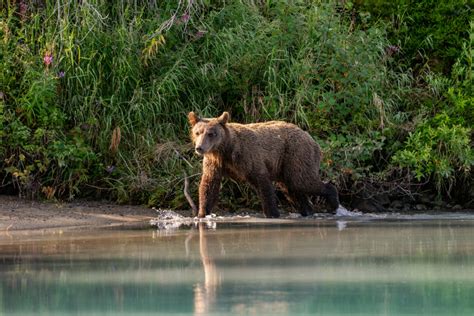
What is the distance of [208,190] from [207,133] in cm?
70

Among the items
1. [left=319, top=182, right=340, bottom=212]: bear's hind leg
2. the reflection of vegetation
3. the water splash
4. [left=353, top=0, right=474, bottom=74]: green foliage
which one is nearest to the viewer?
[left=319, top=182, right=340, bottom=212]: bear's hind leg

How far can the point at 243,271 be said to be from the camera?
8414mm

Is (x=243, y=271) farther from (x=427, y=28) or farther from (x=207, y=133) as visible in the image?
(x=427, y=28)

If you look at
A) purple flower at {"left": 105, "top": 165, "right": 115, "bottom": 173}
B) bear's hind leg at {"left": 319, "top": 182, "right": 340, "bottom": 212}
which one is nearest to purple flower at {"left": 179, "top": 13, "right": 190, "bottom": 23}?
purple flower at {"left": 105, "top": 165, "right": 115, "bottom": 173}

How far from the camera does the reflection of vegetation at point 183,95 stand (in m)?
14.5

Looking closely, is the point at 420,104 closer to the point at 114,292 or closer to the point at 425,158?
the point at 425,158

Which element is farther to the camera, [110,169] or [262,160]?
[110,169]

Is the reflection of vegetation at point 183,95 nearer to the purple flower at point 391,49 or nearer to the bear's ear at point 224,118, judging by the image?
the purple flower at point 391,49

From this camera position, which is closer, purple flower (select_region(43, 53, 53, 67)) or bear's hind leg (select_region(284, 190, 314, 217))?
Result: bear's hind leg (select_region(284, 190, 314, 217))

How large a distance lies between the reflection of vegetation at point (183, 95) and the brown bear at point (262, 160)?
58cm

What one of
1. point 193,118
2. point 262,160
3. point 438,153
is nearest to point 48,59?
point 193,118

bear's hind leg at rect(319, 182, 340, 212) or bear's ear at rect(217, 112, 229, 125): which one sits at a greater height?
bear's ear at rect(217, 112, 229, 125)

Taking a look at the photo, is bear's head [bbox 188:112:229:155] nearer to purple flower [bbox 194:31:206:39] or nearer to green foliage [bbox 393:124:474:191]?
purple flower [bbox 194:31:206:39]

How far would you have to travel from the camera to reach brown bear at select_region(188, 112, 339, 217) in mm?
13570
